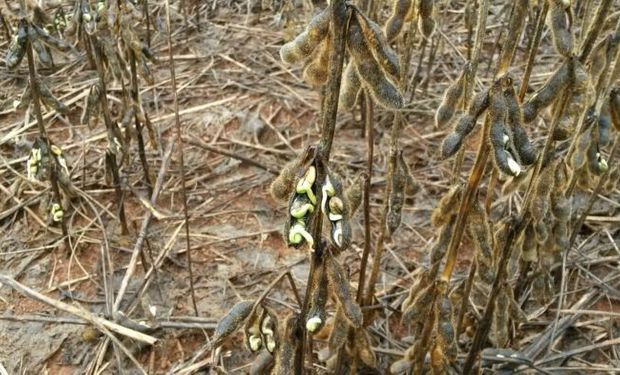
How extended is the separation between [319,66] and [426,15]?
80cm

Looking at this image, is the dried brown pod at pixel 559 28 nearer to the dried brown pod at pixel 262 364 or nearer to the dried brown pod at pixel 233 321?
the dried brown pod at pixel 233 321

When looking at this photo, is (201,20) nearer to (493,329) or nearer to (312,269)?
(493,329)

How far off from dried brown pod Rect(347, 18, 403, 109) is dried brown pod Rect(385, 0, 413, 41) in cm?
64

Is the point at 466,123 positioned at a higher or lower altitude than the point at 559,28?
lower

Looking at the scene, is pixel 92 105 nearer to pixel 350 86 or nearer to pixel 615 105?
pixel 350 86

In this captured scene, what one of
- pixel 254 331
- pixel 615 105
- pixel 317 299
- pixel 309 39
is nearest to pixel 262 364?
pixel 254 331

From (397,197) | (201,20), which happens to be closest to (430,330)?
(397,197)

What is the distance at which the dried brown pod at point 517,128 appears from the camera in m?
1.56

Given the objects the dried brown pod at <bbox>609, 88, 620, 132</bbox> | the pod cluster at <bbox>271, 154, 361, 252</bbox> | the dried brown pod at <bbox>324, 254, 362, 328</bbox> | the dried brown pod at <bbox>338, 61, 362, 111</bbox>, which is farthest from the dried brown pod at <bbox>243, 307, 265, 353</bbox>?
the dried brown pod at <bbox>609, 88, 620, 132</bbox>

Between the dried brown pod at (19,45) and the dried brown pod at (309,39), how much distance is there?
5.36ft

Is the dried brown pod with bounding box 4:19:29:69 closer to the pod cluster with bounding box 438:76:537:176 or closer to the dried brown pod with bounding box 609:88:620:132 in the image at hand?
the pod cluster with bounding box 438:76:537:176

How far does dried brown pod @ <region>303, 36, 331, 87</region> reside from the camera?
4.37ft

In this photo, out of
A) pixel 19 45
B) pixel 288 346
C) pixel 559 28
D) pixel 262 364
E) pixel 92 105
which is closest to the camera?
pixel 288 346

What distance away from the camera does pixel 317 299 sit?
1.53 m
